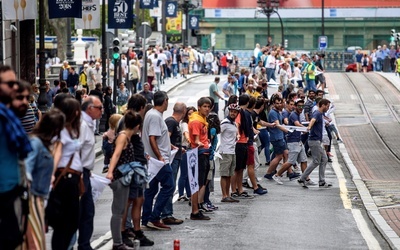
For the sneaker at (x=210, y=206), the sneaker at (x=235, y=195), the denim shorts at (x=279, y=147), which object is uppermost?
the denim shorts at (x=279, y=147)

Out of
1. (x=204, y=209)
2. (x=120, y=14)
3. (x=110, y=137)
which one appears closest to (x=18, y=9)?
(x=204, y=209)

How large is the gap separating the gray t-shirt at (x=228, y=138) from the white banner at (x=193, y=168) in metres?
1.96

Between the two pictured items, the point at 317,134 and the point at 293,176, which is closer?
the point at 317,134

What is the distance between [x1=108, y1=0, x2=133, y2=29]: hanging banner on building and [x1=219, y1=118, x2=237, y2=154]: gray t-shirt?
21.6m

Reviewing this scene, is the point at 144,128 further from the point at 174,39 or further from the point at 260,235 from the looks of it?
the point at 174,39

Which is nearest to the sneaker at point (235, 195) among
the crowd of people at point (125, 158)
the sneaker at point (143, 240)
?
the crowd of people at point (125, 158)

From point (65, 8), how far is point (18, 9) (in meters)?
3.06

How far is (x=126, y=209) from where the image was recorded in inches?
549

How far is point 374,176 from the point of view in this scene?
84.7ft

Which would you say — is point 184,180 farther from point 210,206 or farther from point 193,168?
point 193,168

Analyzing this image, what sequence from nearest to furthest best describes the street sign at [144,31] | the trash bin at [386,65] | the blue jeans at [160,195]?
the blue jeans at [160,195] < the street sign at [144,31] < the trash bin at [386,65]

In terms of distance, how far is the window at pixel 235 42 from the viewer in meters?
109

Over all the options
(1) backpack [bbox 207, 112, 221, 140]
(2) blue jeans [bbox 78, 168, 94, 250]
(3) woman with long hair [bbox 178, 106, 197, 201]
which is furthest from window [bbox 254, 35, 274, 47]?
(2) blue jeans [bbox 78, 168, 94, 250]

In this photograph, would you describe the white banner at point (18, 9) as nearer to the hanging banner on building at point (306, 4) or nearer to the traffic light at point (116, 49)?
the traffic light at point (116, 49)
